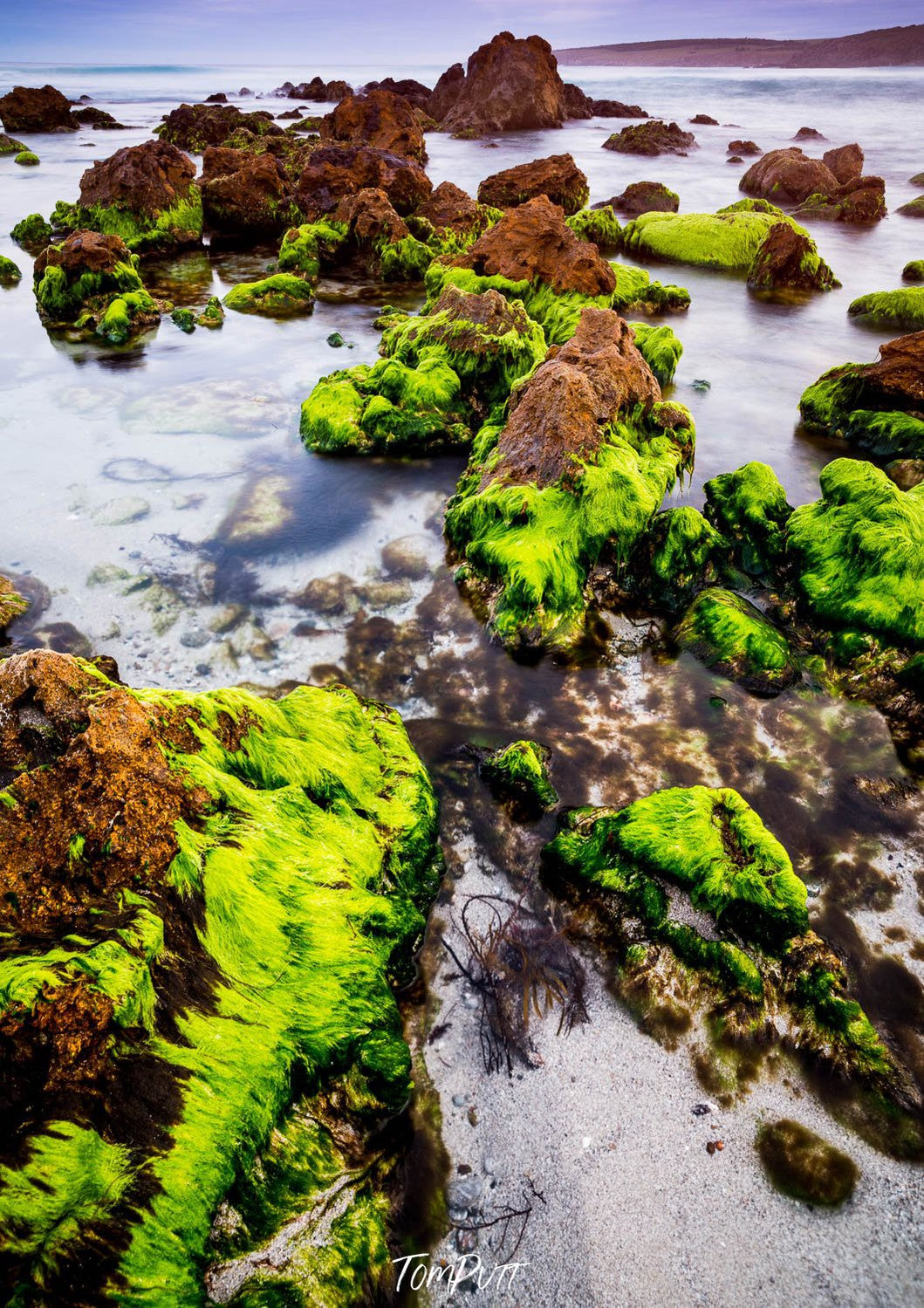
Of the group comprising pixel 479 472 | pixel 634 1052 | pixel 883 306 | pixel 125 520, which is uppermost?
pixel 883 306

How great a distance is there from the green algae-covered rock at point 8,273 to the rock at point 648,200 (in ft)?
57.4

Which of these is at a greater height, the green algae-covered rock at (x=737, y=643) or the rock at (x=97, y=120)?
the rock at (x=97, y=120)

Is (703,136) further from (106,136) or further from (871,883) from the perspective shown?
(871,883)

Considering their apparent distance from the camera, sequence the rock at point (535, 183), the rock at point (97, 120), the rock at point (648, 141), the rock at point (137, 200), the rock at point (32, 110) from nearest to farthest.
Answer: the rock at point (137, 200) < the rock at point (535, 183) < the rock at point (648, 141) < the rock at point (32, 110) < the rock at point (97, 120)

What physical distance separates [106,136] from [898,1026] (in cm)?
5095

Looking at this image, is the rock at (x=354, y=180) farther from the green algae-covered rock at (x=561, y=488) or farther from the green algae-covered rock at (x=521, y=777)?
the green algae-covered rock at (x=521, y=777)

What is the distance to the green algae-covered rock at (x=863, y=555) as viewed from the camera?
208 inches

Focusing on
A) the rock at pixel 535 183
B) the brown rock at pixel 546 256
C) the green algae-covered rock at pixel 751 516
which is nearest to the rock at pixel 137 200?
the rock at pixel 535 183

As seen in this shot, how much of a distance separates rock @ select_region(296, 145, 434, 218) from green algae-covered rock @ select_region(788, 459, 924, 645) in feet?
52.8

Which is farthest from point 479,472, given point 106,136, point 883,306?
point 106,136

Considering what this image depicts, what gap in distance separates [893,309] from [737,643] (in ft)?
41.1

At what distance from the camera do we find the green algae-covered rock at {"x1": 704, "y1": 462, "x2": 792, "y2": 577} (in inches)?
249

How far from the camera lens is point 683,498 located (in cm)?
783

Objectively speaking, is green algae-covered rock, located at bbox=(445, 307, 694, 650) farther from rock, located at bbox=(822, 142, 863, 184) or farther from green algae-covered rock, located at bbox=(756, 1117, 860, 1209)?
rock, located at bbox=(822, 142, 863, 184)
